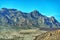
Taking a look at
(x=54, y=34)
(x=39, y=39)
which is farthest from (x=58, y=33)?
(x=39, y=39)

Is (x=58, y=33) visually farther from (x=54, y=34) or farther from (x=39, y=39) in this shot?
(x=39, y=39)
